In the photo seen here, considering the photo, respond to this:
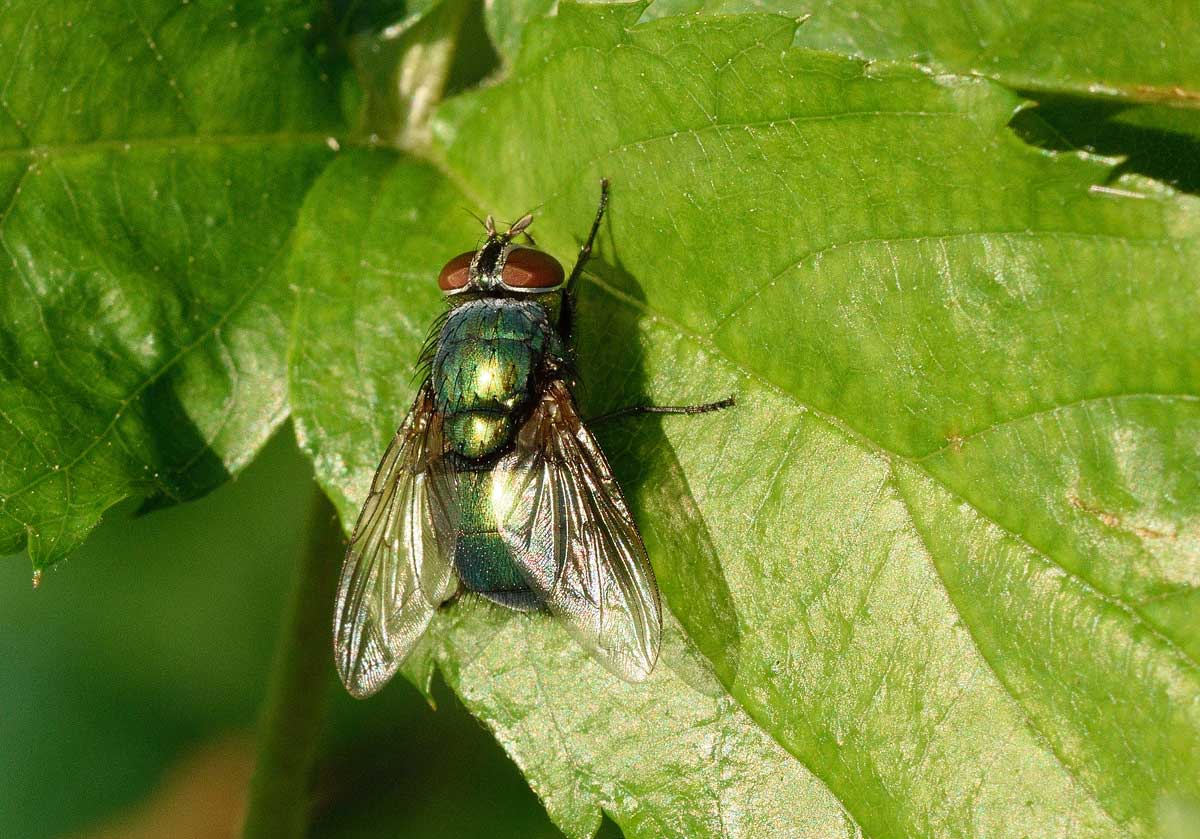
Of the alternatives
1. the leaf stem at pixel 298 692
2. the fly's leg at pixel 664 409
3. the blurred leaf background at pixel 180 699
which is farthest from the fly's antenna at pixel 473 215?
the blurred leaf background at pixel 180 699

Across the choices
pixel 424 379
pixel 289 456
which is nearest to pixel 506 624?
pixel 424 379

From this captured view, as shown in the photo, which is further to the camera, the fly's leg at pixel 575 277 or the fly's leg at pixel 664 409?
the fly's leg at pixel 575 277

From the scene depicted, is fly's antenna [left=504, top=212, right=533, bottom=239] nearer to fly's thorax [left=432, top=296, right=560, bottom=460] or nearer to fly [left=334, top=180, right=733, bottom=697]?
fly [left=334, top=180, right=733, bottom=697]

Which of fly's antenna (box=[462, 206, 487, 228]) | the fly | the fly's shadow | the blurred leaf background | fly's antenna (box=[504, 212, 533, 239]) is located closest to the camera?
the fly's shadow

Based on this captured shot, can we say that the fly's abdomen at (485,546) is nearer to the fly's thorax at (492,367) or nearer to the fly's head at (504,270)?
the fly's thorax at (492,367)

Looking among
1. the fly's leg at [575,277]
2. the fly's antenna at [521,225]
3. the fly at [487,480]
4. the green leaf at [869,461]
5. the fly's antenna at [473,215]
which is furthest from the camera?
the fly's antenna at [473,215]

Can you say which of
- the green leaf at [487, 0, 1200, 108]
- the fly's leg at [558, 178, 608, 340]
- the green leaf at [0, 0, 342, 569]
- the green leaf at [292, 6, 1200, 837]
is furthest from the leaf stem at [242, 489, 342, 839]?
the green leaf at [487, 0, 1200, 108]

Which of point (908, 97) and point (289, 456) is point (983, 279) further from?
point (289, 456)

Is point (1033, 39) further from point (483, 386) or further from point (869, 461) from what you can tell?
point (483, 386)
